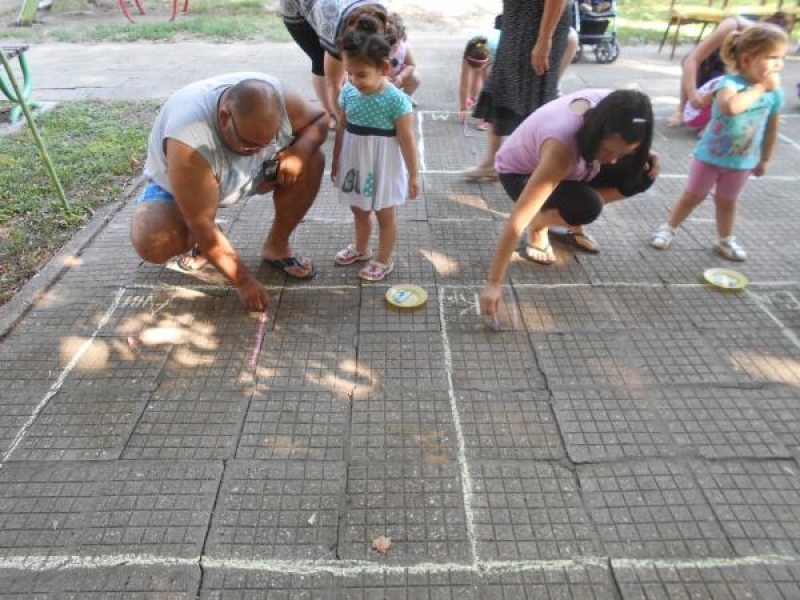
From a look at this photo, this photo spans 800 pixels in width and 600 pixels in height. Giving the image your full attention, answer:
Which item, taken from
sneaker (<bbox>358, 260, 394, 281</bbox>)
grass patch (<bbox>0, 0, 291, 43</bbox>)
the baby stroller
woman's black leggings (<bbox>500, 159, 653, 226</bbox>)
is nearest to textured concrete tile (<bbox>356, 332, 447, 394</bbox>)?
sneaker (<bbox>358, 260, 394, 281</bbox>)

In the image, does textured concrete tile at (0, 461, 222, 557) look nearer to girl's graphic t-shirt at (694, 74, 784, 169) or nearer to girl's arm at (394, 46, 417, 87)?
girl's graphic t-shirt at (694, 74, 784, 169)

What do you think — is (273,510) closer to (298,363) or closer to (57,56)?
(298,363)

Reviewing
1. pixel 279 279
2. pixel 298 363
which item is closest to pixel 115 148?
pixel 279 279

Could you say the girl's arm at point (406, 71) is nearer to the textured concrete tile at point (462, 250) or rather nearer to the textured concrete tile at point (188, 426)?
the textured concrete tile at point (462, 250)

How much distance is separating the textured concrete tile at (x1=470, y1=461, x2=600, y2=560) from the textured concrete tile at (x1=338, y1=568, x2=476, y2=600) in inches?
4.9

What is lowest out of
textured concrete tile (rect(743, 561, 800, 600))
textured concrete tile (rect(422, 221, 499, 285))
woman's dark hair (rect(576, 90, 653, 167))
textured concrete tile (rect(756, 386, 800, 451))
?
textured concrete tile (rect(422, 221, 499, 285))

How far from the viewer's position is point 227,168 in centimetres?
264

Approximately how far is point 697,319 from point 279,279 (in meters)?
2.28

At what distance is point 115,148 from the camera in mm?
4781

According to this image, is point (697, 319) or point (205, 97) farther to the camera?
point (697, 319)

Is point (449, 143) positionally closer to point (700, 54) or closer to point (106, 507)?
point (700, 54)

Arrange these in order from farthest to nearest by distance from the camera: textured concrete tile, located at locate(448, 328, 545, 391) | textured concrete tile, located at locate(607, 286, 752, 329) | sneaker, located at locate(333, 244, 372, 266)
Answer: sneaker, located at locate(333, 244, 372, 266) < textured concrete tile, located at locate(607, 286, 752, 329) < textured concrete tile, located at locate(448, 328, 545, 391)

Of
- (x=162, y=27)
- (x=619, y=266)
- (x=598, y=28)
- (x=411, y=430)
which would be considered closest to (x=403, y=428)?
(x=411, y=430)

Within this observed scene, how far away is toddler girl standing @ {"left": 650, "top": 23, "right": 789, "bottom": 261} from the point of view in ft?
9.50
